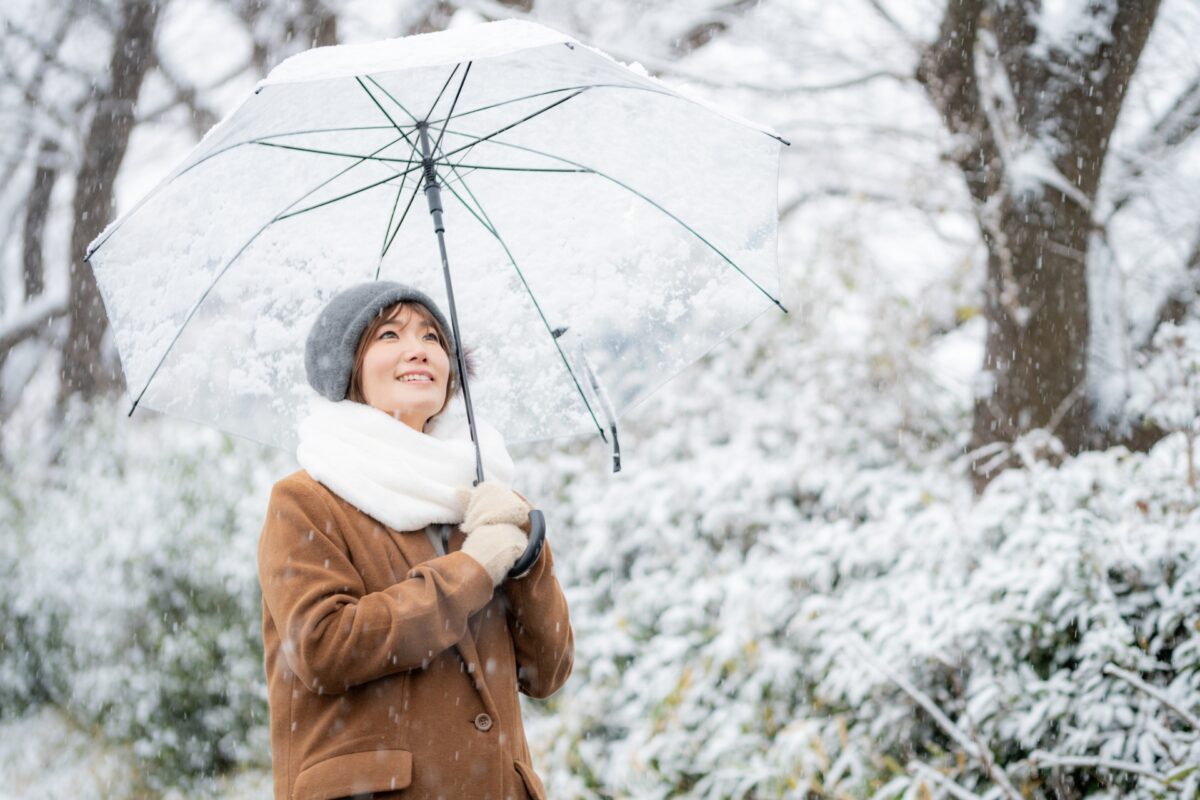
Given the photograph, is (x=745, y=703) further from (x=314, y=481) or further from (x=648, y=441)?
(x=314, y=481)

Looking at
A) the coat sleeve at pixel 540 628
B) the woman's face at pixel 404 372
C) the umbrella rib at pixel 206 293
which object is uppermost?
the umbrella rib at pixel 206 293

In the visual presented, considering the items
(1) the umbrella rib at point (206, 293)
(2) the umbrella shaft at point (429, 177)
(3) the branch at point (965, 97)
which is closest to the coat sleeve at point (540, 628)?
(2) the umbrella shaft at point (429, 177)

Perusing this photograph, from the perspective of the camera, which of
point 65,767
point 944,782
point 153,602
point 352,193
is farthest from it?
point 65,767

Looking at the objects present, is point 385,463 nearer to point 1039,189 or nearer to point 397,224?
point 397,224

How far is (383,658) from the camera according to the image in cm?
169

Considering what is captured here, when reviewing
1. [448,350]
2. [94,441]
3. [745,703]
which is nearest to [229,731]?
[94,441]

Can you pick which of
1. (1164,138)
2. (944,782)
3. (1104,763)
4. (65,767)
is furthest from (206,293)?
(1164,138)

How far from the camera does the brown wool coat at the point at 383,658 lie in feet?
5.55

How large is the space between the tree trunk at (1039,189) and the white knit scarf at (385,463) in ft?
12.4

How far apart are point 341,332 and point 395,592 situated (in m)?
0.53

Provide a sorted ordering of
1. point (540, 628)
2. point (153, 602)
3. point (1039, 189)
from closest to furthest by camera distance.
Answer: point (540, 628) → point (1039, 189) → point (153, 602)

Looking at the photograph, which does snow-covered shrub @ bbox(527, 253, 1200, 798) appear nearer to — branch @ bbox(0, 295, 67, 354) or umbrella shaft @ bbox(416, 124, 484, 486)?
umbrella shaft @ bbox(416, 124, 484, 486)

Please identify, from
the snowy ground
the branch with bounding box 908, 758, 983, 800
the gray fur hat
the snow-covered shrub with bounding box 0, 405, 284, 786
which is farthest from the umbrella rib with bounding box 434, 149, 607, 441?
the snowy ground

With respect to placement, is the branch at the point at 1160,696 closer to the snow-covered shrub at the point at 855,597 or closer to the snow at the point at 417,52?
the snow-covered shrub at the point at 855,597
